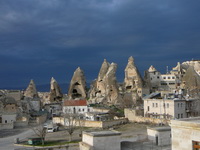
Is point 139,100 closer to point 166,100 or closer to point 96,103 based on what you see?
point 96,103

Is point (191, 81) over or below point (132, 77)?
below

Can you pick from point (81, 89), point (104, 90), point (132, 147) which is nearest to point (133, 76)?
point (104, 90)

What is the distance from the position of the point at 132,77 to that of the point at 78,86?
20.3m

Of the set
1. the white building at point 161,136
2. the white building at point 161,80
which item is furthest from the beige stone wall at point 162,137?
the white building at point 161,80

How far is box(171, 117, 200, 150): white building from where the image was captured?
619 inches

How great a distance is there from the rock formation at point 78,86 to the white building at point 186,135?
3031 inches

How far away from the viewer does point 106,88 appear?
3206 inches

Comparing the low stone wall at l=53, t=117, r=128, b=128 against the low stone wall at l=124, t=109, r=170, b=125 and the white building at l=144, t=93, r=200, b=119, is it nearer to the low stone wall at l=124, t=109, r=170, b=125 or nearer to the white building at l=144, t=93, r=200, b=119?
the low stone wall at l=124, t=109, r=170, b=125

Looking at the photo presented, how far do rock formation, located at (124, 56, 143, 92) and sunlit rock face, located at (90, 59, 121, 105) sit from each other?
420 centimetres

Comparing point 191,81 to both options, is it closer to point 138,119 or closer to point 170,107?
point 138,119

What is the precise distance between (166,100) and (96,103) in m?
32.1

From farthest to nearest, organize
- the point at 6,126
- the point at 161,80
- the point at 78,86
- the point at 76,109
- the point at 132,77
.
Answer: the point at 78,86, the point at 161,80, the point at 132,77, the point at 76,109, the point at 6,126

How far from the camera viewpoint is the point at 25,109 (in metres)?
73.4

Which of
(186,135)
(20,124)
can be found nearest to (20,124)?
(20,124)
